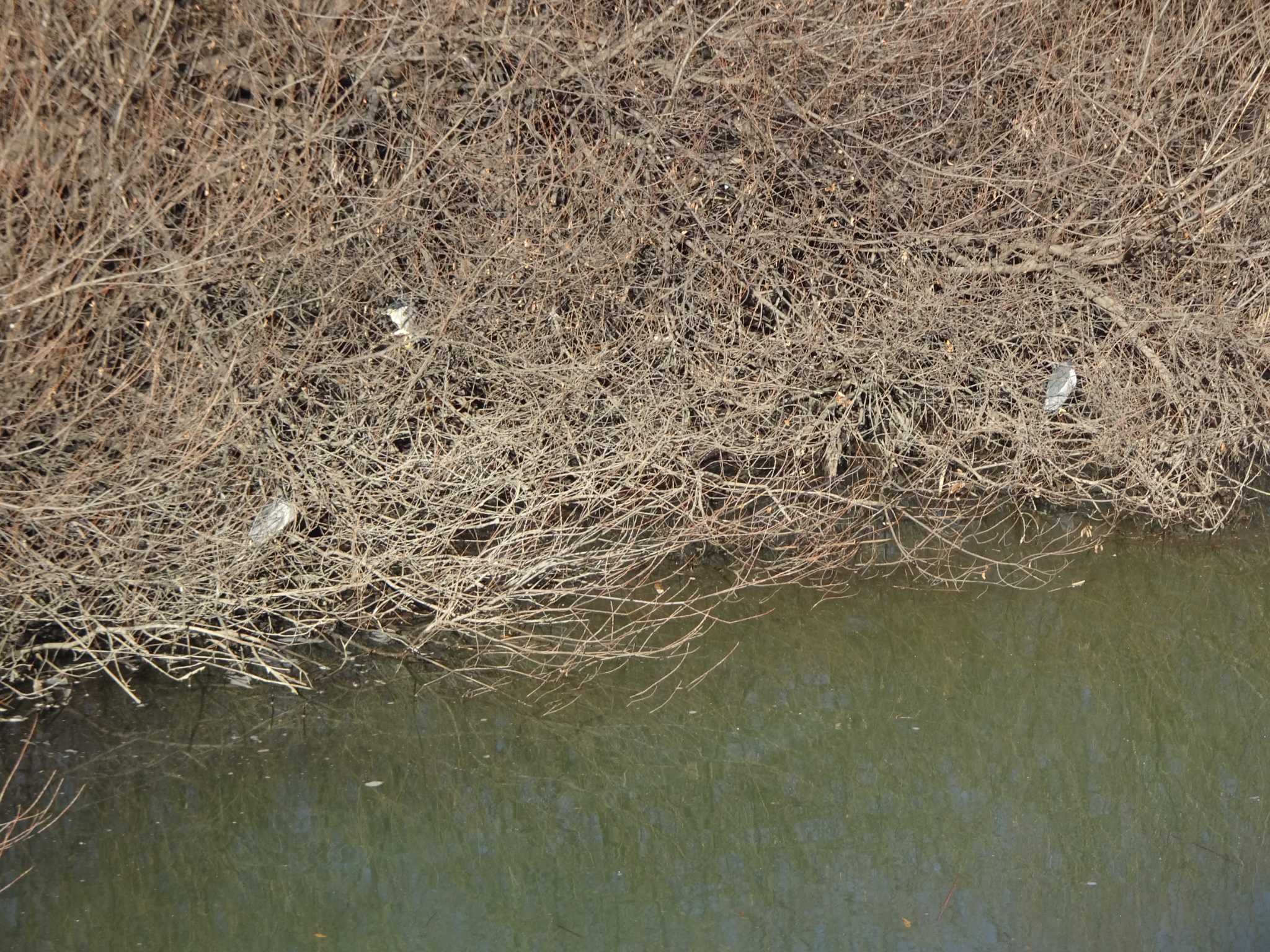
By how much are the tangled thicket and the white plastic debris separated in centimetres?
6

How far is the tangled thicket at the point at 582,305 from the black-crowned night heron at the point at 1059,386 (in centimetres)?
8

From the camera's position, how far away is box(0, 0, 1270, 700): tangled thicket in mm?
5234

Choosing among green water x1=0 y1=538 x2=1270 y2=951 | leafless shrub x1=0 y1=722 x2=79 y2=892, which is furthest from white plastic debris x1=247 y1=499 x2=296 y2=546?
leafless shrub x1=0 y1=722 x2=79 y2=892

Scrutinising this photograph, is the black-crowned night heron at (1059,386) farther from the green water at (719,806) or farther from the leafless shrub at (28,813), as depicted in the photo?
the leafless shrub at (28,813)

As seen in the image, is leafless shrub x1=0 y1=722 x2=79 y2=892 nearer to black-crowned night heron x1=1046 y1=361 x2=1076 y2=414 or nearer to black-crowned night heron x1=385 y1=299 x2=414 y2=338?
black-crowned night heron x1=385 y1=299 x2=414 y2=338

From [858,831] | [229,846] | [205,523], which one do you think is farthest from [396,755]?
[858,831]

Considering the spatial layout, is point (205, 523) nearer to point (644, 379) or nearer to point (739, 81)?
point (644, 379)

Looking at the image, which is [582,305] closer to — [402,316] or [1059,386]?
[402,316]

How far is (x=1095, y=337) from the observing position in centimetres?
748

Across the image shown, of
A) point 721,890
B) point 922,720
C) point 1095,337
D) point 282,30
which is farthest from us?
point 1095,337

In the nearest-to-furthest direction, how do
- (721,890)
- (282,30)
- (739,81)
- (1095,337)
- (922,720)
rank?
(721,890), (282,30), (922,720), (739,81), (1095,337)

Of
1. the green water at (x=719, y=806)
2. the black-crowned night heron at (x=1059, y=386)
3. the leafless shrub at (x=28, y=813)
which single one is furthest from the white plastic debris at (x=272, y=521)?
the black-crowned night heron at (x=1059, y=386)

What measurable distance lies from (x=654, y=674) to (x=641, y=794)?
0.84 m

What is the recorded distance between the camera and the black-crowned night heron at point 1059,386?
23.9 ft
